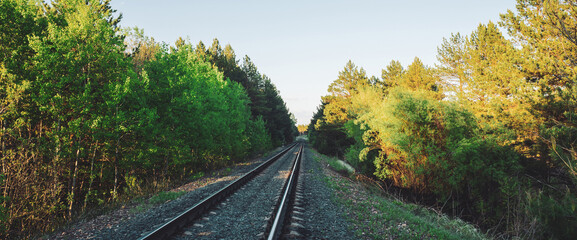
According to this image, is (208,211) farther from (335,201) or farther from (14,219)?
(14,219)

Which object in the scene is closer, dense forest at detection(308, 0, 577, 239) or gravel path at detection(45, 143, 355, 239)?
gravel path at detection(45, 143, 355, 239)

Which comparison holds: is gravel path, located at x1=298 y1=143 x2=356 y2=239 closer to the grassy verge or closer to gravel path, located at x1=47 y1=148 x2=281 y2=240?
the grassy verge

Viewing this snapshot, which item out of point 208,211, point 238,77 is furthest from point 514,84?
point 238,77

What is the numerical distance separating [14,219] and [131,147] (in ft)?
14.0

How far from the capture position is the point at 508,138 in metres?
9.84

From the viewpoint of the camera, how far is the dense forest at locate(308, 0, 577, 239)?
27.6 ft

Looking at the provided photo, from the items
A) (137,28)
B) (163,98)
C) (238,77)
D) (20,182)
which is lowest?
(20,182)

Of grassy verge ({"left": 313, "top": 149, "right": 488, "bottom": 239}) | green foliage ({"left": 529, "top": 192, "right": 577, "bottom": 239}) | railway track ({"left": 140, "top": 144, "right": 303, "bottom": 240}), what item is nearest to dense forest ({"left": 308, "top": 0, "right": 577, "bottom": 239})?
green foliage ({"left": 529, "top": 192, "right": 577, "bottom": 239})

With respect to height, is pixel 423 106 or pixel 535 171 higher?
pixel 423 106

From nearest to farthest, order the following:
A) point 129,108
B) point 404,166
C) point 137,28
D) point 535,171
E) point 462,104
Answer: point 535,171 < point 129,108 < point 462,104 < point 404,166 < point 137,28

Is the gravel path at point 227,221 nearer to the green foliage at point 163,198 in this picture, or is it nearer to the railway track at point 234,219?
the railway track at point 234,219

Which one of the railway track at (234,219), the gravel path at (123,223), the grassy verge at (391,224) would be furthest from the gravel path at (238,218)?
the grassy verge at (391,224)

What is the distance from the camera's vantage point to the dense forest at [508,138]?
8414 millimetres

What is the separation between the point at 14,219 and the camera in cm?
757
